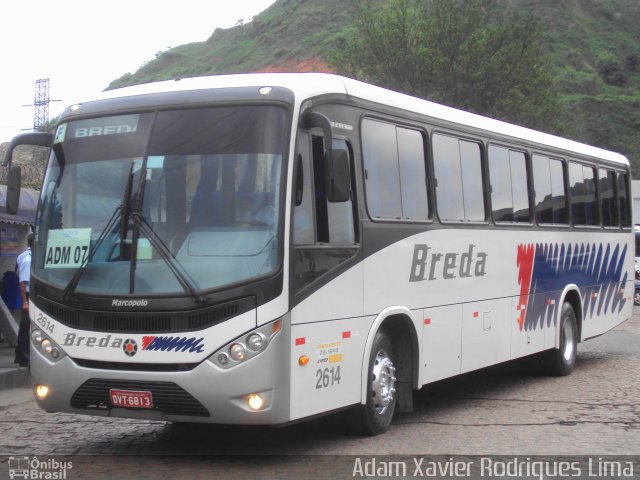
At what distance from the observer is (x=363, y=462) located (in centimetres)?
775

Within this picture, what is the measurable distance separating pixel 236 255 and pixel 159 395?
47.3 inches

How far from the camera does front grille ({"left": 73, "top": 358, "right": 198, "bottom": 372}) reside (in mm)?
7312

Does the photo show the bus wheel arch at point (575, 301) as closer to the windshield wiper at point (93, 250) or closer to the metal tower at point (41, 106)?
the windshield wiper at point (93, 250)

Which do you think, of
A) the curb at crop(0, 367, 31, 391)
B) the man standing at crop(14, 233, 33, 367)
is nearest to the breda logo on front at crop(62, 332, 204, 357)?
the curb at crop(0, 367, 31, 391)

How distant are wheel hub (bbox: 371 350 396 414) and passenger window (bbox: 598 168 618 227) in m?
7.69

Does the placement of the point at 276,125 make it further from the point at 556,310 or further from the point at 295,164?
the point at 556,310

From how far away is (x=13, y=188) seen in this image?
27.3 feet

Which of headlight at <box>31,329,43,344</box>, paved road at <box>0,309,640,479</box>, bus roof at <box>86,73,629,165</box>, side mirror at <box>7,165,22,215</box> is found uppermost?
bus roof at <box>86,73,629,165</box>

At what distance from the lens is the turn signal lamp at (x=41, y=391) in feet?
25.7

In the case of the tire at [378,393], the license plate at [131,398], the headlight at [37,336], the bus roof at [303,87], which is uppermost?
the bus roof at [303,87]

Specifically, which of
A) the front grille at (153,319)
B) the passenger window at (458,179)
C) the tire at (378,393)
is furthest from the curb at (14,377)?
the passenger window at (458,179)

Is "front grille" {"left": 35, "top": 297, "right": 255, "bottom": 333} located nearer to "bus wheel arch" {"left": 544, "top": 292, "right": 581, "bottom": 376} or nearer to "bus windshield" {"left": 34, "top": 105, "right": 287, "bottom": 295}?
"bus windshield" {"left": 34, "top": 105, "right": 287, "bottom": 295}

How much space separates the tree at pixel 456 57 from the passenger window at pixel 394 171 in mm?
24805

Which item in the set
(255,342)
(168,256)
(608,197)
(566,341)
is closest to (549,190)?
(566,341)
